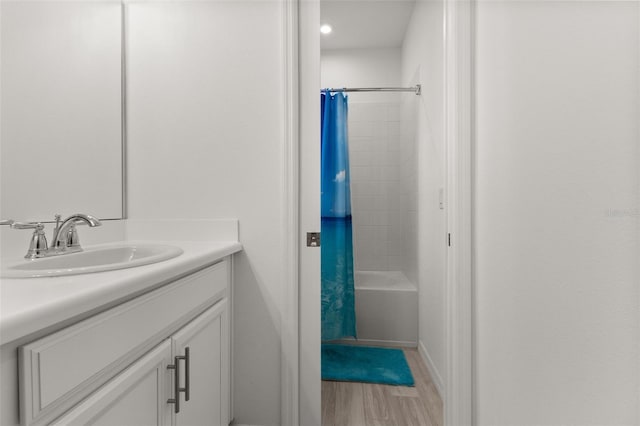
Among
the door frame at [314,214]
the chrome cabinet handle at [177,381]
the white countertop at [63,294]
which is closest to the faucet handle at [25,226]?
the white countertop at [63,294]

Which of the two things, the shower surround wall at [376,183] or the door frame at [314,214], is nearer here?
the door frame at [314,214]

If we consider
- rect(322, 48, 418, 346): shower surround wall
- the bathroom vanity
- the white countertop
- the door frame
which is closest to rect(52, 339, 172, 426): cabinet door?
the bathroom vanity

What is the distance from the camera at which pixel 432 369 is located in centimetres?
208

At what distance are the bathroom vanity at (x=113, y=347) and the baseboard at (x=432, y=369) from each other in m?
1.25

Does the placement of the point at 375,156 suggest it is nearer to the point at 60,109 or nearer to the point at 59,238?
the point at 60,109

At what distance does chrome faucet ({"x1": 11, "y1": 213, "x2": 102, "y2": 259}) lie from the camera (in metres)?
1.03

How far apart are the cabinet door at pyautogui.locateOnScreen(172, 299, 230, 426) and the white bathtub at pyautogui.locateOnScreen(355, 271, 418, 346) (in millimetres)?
1394

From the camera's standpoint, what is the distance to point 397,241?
3273 millimetres

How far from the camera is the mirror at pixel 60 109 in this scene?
1090 millimetres

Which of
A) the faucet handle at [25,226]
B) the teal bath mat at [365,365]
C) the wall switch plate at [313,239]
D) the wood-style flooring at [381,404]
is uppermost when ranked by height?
the faucet handle at [25,226]

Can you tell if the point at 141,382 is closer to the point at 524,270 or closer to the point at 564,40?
the point at 524,270

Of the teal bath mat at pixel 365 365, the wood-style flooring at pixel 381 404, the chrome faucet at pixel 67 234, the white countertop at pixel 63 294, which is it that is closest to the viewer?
the white countertop at pixel 63 294

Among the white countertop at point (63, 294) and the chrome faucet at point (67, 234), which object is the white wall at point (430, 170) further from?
the chrome faucet at point (67, 234)

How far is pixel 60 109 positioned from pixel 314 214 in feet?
3.42
